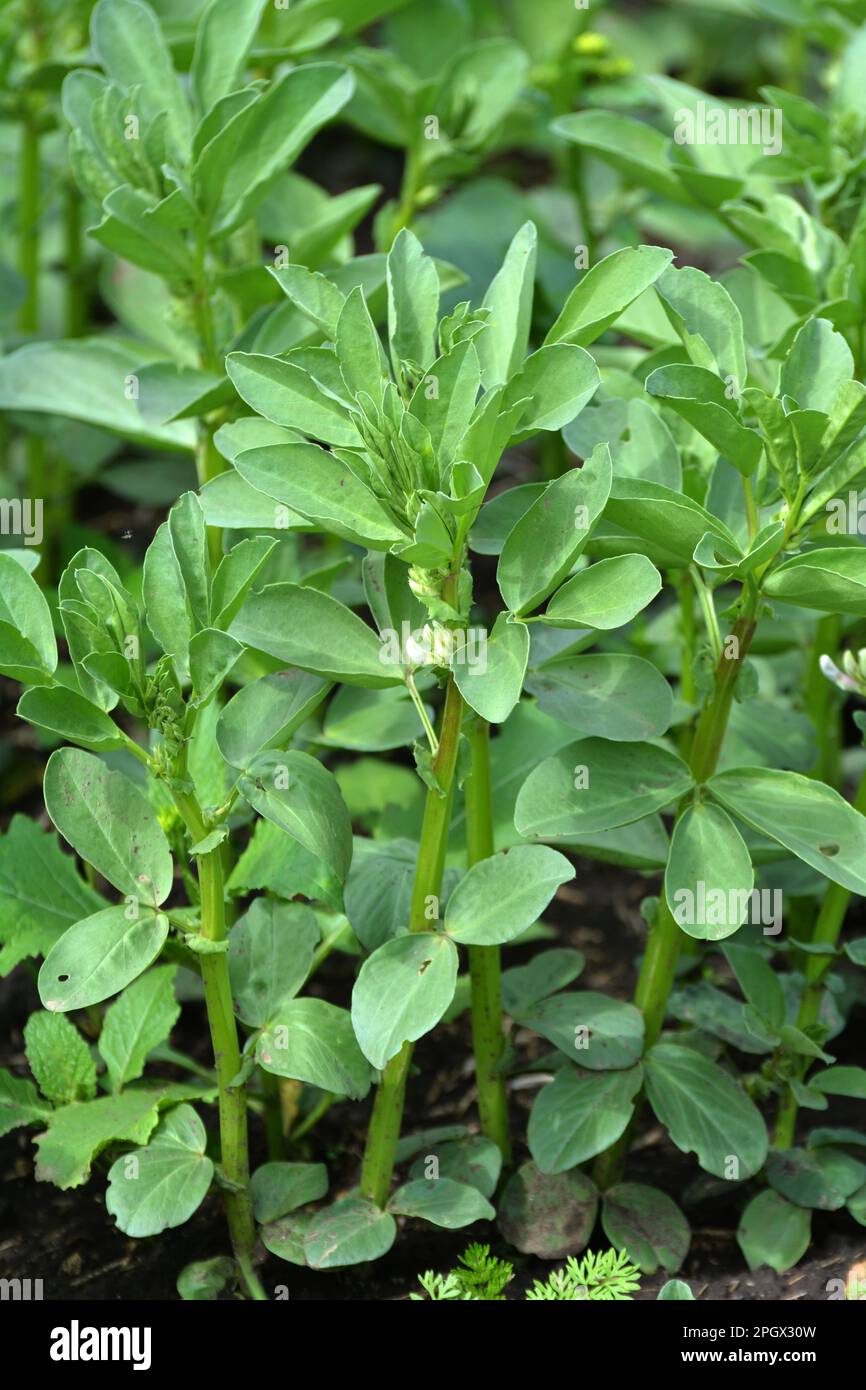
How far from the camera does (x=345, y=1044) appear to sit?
136cm

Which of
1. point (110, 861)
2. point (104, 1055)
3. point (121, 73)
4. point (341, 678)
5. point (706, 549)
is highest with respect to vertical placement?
point (121, 73)

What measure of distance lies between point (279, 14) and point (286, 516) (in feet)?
3.39

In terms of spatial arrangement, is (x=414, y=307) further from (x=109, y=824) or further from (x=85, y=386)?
(x=85, y=386)

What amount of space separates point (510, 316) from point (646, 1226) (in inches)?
34.8

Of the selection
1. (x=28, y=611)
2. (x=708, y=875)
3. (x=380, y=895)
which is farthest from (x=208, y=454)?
(x=708, y=875)

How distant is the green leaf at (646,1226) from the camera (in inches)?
58.2

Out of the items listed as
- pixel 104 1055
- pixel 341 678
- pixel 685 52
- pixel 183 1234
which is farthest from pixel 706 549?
pixel 685 52

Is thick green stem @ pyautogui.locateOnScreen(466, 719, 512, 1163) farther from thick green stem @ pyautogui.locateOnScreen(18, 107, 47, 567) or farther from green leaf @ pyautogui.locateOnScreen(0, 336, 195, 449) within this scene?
thick green stem @ pyautogui.locateOnScreen(18, 107, 47, 567)

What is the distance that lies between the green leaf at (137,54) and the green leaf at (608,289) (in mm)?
627

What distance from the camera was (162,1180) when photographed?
1.35m

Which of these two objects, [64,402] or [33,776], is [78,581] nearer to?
[64,402]

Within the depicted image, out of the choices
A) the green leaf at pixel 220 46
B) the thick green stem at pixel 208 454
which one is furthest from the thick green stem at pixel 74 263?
the thick green stem at pixel 208 454

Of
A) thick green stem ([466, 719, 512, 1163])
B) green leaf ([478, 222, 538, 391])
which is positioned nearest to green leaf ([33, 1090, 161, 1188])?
thick green stem ([466, 719, 512, 1163])

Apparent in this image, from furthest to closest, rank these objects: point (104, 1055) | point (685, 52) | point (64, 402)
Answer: point (685, 52)
point (64, 402)
point (104, 1055)
